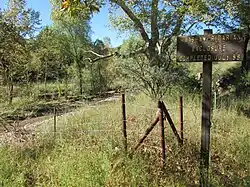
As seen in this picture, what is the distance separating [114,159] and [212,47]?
221cm

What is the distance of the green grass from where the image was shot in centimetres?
375

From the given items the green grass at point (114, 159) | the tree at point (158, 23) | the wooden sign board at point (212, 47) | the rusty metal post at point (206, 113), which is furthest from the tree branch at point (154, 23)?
the rusty metal post at point (206, 113)

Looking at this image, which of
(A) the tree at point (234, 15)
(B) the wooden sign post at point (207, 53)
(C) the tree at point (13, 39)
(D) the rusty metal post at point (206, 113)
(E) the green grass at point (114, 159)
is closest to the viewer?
(E) the green grass at point (114, 159)

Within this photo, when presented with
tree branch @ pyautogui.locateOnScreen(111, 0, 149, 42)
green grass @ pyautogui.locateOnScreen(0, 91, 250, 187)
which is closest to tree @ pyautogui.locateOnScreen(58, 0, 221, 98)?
tree branch @ pyautogui.locateOnScreen(111, 0, 149, 42)

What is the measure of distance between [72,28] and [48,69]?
4.06 m

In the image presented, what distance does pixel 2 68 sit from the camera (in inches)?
560

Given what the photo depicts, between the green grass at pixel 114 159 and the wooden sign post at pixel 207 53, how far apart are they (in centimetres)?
25

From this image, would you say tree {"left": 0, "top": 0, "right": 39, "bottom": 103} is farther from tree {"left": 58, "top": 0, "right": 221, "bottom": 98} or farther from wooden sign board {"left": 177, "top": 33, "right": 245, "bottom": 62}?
wooden sign board {"left": 177, "top": 33, "right": 245, "bottom": 62}

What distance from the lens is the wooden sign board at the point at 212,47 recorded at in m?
4.09

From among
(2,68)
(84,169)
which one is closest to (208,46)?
(84,169)

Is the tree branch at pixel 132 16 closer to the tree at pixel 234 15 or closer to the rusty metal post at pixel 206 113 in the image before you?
the tree at pixel 234 15

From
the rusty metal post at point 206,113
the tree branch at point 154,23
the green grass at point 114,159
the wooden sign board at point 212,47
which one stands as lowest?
the green grass at point 114,159

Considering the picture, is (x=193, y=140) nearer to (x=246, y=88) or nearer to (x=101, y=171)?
(x=101, y=171)

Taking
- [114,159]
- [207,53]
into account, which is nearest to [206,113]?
[207,53]
